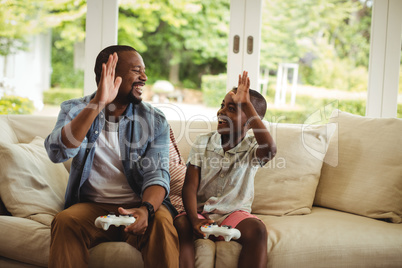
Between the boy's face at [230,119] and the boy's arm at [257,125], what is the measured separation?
5 cm

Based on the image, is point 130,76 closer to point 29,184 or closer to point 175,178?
point 175,178

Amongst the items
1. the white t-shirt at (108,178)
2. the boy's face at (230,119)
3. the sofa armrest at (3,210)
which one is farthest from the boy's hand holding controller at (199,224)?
the sofa armrest at (3,210)

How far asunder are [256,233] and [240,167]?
1.19ft

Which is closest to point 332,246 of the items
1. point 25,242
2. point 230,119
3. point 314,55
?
point 230,119

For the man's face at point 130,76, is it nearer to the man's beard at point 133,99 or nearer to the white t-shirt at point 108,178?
the man's beard at point 133,99

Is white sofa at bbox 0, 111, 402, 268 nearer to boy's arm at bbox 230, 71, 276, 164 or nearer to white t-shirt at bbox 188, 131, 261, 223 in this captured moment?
white t-shirt at bbox 188, 131, 261, 223

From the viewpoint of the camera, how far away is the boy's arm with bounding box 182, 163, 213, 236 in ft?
5.68

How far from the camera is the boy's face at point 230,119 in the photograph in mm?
1923

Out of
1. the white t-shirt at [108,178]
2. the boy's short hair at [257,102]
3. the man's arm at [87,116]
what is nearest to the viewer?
the man's arm at [87,116]

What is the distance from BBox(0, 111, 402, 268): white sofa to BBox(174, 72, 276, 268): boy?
16cm

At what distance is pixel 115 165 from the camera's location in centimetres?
190

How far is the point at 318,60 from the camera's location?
3461mm

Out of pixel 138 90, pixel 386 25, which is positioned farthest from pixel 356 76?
pixel 138 90

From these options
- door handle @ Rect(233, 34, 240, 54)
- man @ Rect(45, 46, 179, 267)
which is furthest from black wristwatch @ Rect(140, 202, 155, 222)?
door handle @ Rect(233, 34, 240, 54)
